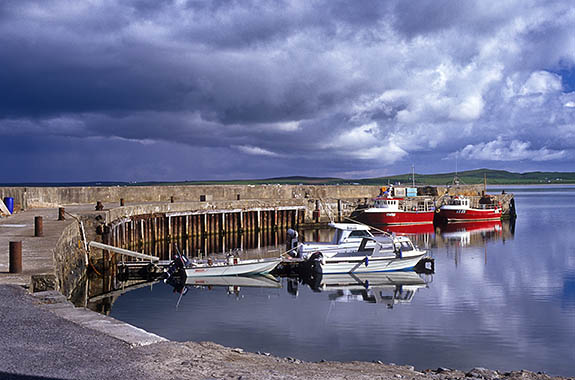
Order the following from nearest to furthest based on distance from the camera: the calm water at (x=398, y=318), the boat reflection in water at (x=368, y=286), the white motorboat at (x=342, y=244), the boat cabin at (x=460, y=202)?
1. the calm water at (x=398, y=318)
2. the boat reflection in water at (x=368, y=286)
3. the white motorboat at (x=342, y=244)
4. the boat cabin at (x=460, y=202)

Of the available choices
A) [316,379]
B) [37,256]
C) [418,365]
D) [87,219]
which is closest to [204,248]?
[87,219]

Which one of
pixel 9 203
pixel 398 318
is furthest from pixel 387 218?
pixel 398 318

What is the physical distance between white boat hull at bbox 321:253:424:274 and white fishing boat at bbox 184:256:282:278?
2267mm

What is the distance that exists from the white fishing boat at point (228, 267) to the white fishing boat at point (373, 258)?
1983mm

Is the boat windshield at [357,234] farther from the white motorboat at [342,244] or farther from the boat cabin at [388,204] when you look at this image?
the boat cabin at [388,204]

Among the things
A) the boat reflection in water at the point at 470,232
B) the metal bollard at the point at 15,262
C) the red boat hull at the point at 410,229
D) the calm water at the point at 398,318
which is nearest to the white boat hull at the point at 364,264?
the calm water at the point at 398,318

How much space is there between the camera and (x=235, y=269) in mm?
24625

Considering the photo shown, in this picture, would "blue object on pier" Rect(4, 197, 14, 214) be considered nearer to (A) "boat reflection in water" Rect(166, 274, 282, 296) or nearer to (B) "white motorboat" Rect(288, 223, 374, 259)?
(A) "boat reflection in water" Rect(166, 274, 282, 296)

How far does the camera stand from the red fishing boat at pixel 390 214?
54562mm

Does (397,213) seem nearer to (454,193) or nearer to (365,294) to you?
(454,193)

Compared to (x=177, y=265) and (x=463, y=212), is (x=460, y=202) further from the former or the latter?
(x=177, y=265)

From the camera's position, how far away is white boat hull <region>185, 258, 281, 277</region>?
23.7 metres

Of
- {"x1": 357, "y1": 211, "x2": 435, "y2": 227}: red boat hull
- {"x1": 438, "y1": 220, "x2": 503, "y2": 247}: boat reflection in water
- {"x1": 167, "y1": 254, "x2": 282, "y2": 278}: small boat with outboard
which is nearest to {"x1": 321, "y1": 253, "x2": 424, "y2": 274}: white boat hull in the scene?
{"x1": 167, "y1": 254, "x2": 282, "y2": 278}: small boat with outboard

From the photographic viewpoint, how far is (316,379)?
7.97 meters
